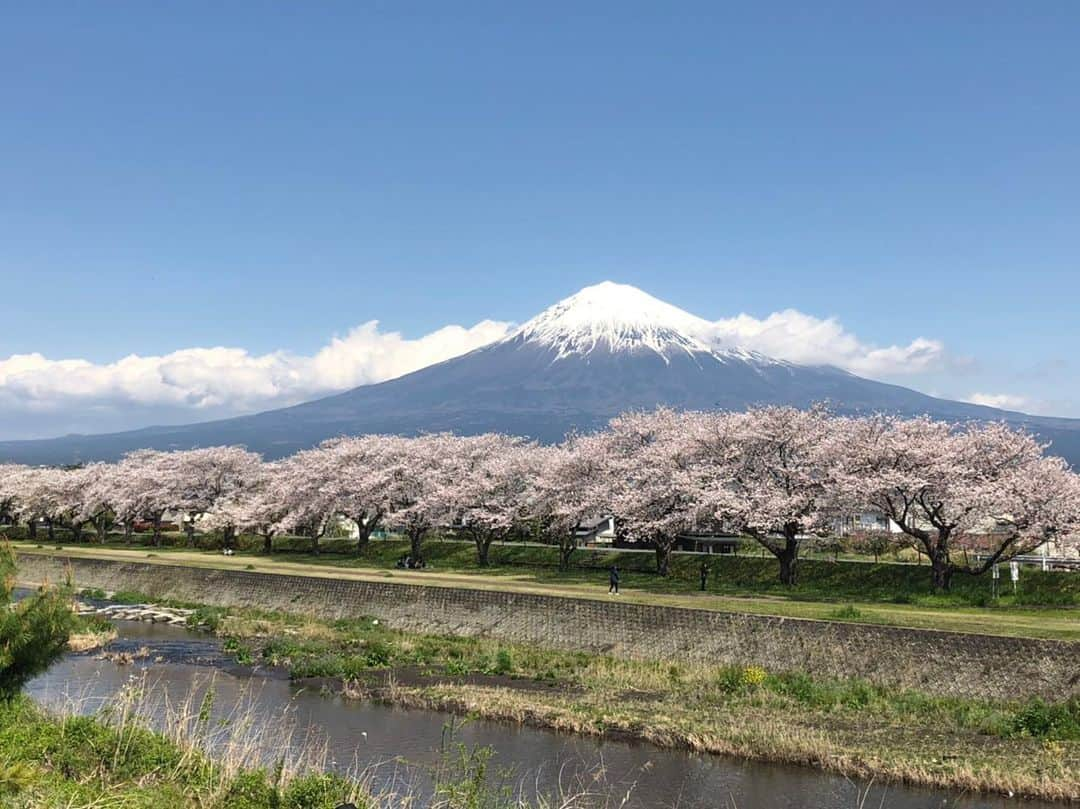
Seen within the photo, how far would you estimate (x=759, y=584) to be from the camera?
40.6 metres

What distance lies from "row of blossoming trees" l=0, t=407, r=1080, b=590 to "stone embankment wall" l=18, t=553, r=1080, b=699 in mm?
11838

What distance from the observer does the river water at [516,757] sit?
54.2 ft

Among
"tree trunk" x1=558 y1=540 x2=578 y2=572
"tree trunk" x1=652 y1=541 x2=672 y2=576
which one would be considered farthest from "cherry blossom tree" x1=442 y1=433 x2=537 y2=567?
"tree trunk" x1=652 y1=541 x2=672 y2=576

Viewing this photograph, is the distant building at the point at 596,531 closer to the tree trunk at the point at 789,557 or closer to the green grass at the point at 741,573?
→ the green grass at the point at 741,573

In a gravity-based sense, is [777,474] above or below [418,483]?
above

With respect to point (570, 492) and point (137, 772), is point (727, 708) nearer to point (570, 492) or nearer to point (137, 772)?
point (137, 772)

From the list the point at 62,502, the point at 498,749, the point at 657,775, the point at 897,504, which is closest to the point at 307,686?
the point at 498,749

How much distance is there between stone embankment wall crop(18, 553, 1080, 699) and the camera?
2183cm

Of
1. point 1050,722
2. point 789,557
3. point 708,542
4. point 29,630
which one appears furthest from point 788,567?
point 29,630

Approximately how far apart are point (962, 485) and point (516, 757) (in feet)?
77.6

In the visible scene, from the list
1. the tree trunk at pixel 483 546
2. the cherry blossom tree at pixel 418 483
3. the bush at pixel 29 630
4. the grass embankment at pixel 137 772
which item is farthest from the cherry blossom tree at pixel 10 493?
the grass embankment at pixel 137 772

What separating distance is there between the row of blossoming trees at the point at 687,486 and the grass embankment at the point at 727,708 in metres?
14.1

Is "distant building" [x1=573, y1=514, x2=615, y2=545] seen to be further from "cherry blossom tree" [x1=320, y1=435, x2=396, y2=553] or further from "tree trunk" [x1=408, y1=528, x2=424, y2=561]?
"cherry blossom tree" [x1=320, y1=435, x2=396, y2=553]

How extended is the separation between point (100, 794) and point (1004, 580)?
34.0 meters
